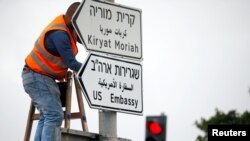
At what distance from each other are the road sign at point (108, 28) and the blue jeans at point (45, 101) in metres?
1.17

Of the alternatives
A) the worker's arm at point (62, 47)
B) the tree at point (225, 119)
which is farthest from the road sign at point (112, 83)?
the tree at point (225, 119)

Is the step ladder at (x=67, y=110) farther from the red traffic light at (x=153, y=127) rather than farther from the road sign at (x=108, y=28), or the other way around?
the red traffic light at (x=153, y=127)

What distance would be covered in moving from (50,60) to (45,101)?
51cm

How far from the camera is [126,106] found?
1261 centimetres

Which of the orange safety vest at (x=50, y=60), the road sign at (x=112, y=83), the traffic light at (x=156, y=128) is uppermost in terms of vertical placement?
the orange safety vest at (x=50, y=60)

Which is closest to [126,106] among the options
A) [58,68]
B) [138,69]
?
[138,69]

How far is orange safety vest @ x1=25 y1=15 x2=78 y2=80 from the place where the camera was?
44.6ft

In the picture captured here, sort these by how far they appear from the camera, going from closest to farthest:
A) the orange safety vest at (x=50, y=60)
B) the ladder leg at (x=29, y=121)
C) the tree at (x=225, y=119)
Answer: the orange safety vest at (x=50, y=60) → the ladder leg at (x=29, y=121) → the tree at (x=225, y=119)

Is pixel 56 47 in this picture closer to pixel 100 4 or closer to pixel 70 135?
pixel 100 4

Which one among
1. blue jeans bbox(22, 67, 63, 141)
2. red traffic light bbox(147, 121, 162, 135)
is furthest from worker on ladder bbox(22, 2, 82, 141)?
red traffic light bbox(147, 121, 162, 135)

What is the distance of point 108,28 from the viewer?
12719 mm

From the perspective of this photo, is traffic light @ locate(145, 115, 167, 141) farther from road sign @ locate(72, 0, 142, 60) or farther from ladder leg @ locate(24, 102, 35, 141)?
ladder leg @ locate(24, 102, 35, 141)

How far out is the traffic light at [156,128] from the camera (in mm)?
10781

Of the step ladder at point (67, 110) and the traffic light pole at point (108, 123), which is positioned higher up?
the step ladder at point (67, 110)
